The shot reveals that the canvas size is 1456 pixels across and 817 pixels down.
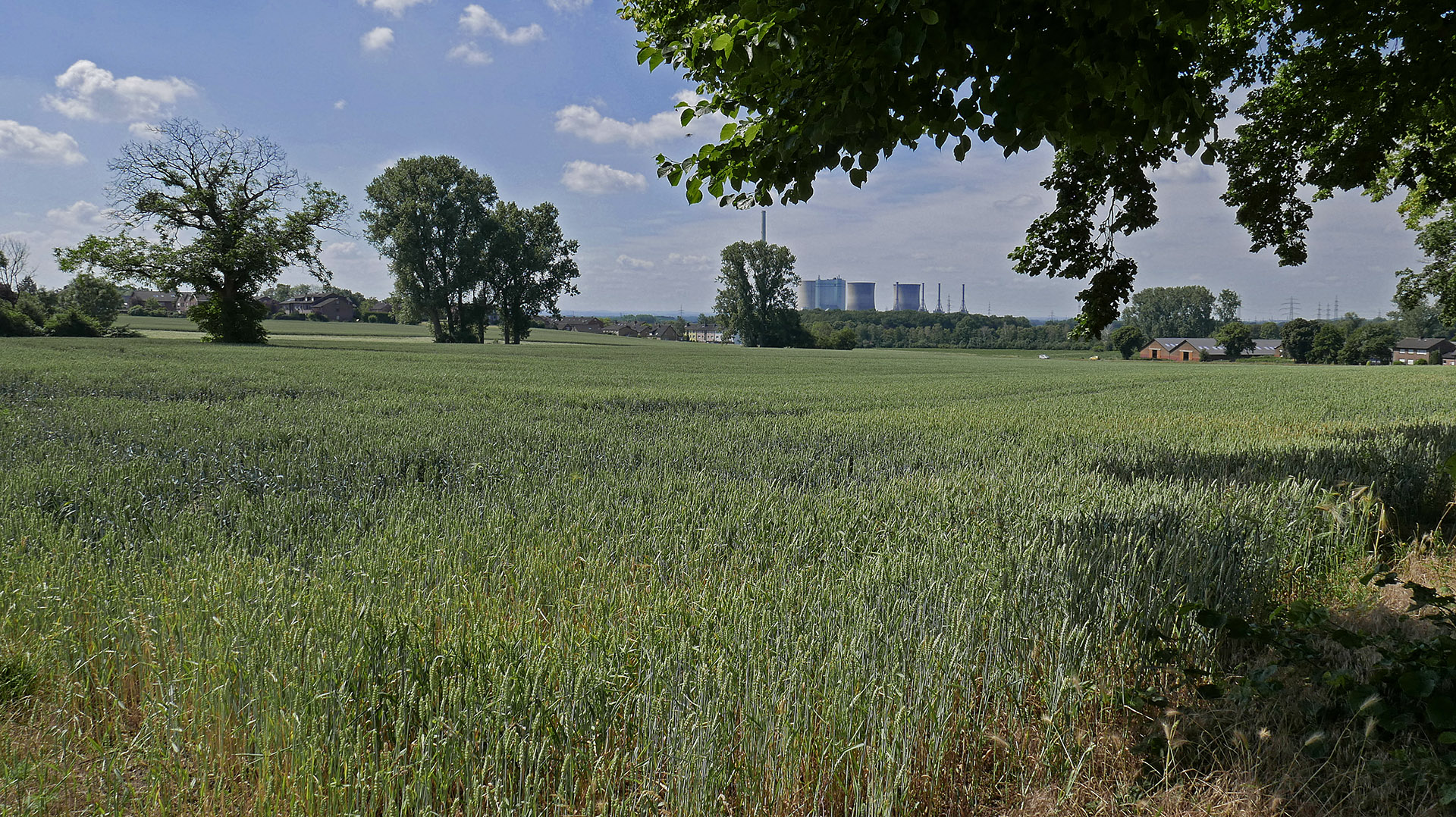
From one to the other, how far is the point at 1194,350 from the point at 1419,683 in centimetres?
13795

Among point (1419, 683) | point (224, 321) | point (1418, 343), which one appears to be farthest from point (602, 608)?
point (1418, 343)

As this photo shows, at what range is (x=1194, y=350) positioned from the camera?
380ft

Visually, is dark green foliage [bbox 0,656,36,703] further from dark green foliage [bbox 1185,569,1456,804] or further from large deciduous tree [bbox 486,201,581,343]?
large deciduous tree [bbox 486,201,581,343]

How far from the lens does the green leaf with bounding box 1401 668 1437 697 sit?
2324mm

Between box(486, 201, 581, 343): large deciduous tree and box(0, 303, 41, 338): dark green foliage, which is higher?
box(486, 201, 581, 343): large deciduous tree

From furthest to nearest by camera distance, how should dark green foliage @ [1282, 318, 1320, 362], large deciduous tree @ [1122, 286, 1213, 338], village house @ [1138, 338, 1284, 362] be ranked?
1. large deciduous tree @ [1122, 286, 1213, 338]
2. village house @ [1138, 338, 1284, 362]
3. dark green foliage @ [1282, 318, 1320, 362]

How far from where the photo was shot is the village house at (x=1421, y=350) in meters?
106

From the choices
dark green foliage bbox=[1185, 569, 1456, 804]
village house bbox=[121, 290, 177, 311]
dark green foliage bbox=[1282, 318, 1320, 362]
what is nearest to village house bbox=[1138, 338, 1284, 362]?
dark green foliage bbox=[1282, 318, 1320, 362]

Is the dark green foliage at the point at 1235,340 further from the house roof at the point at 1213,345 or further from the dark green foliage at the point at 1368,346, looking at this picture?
the dark green foliage at the point at 1368,346

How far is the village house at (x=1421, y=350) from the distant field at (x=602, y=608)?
141 metres

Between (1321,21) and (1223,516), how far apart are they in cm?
384

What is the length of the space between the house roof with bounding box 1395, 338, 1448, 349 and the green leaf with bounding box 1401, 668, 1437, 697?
14908cm

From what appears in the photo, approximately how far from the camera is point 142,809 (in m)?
2.13

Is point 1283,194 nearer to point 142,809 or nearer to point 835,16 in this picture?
point 835,16
